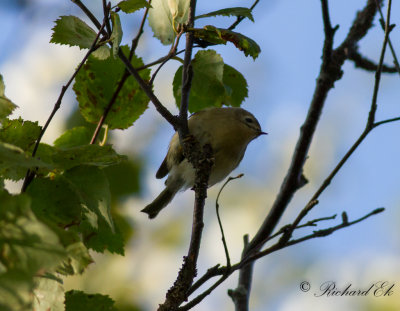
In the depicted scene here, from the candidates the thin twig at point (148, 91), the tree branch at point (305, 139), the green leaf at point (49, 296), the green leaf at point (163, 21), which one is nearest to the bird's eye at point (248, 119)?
the tree branch at point (305, 139)

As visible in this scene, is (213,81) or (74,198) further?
(213,81)

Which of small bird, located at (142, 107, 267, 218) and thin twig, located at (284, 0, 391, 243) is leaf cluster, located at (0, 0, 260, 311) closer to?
thin twig, located at (284, 0, 391, 243)

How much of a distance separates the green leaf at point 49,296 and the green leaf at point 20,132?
0.48m

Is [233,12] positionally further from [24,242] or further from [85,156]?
[24,242]

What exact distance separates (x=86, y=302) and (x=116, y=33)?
0.93 meters

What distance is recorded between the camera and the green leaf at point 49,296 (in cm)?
153

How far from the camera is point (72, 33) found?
1.95 m

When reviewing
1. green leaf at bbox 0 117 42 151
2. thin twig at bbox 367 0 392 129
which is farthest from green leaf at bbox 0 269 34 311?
thin twig at bbox 367 0 392 129

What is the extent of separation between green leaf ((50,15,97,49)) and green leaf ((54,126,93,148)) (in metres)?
0.45

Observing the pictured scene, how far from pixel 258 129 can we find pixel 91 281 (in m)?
2.03

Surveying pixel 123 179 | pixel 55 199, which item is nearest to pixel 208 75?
pixel 55 199

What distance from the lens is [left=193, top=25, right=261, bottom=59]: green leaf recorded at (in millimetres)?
2010

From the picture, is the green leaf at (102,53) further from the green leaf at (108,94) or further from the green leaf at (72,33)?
the green leaf at (108,94)

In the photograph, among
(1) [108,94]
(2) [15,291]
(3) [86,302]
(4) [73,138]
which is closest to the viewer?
(2) [15,291]
